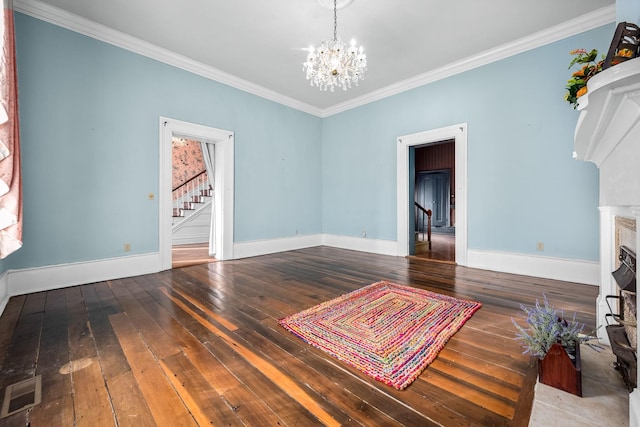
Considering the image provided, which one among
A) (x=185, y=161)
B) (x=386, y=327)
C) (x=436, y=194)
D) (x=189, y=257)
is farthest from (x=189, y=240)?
(x=436, y=194)

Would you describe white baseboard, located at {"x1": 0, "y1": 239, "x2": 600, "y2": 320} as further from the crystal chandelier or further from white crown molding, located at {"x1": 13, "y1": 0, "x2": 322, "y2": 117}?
the crystal chandelier

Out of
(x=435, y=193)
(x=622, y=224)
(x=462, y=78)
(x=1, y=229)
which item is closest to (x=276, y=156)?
(x=462, y=78)

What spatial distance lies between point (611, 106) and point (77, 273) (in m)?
4.93

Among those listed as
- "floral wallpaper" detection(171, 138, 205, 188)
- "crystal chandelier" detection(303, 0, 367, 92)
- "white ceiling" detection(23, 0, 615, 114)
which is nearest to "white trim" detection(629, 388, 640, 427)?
"crystal chandelier" detection(303, 0, 367, 92)

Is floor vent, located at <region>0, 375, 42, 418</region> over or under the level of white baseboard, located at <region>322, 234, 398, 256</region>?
under

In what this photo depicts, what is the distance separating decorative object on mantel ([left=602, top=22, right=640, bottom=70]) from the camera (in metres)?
1.12

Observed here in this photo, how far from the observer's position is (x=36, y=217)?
3076mm

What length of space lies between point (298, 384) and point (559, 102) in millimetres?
4527

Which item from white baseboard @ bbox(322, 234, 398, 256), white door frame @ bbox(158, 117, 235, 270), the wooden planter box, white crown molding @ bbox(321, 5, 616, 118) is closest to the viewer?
the wooden planter box

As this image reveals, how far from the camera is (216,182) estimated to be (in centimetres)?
486

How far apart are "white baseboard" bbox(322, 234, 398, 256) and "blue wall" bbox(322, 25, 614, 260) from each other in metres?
0.20

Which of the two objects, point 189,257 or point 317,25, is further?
point 189,257

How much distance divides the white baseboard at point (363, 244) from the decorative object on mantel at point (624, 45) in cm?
424

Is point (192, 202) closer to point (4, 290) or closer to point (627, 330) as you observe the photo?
point (4, 290)
